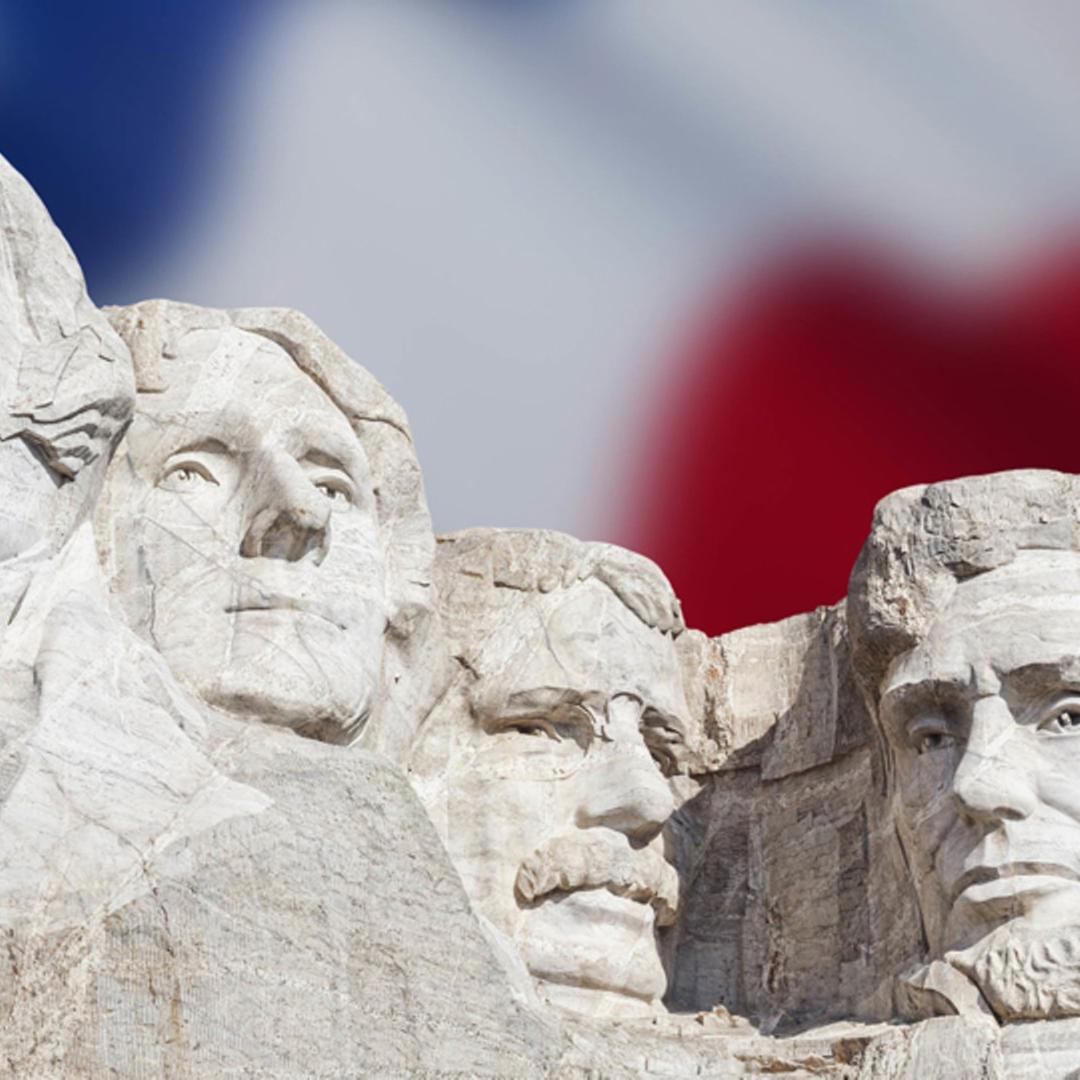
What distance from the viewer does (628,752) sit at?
22.1 feet

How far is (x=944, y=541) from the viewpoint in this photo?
21.1ft

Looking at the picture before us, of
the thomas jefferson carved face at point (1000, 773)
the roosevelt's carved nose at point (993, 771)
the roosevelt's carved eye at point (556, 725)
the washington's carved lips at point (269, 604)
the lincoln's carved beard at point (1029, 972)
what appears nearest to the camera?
the lincoln's carved beard at point (1029, 972)

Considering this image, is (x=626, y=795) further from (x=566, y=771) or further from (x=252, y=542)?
(x=252, y=542)

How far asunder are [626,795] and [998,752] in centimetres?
94

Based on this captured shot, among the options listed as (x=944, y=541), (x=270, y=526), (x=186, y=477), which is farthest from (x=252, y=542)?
(x=944, y=541)

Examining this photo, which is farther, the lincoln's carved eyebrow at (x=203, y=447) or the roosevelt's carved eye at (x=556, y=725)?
the roosevelt's carved eye at (x=556, y=725)

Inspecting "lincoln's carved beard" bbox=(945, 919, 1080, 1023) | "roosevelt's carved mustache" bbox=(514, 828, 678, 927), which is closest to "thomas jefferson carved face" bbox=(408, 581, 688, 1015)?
"roosevelt's carved mustache" bbox=(514, 828, 678, 927)

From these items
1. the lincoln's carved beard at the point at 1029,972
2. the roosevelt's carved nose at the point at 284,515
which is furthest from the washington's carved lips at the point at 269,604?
the lincoln's carved beard at the point at 1029,972

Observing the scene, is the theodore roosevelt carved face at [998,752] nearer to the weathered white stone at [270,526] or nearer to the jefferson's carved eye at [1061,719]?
the jefferson's carved eye at [1061,719]

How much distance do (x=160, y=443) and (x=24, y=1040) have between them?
1.83 meters

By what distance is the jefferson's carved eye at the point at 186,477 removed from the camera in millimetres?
6270

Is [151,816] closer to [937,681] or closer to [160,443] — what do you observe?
[160,443]

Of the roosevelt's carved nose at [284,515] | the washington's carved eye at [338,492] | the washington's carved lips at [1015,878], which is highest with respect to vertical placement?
the washington's carved eye at [338,492]

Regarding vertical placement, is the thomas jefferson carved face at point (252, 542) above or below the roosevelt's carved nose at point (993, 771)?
above
